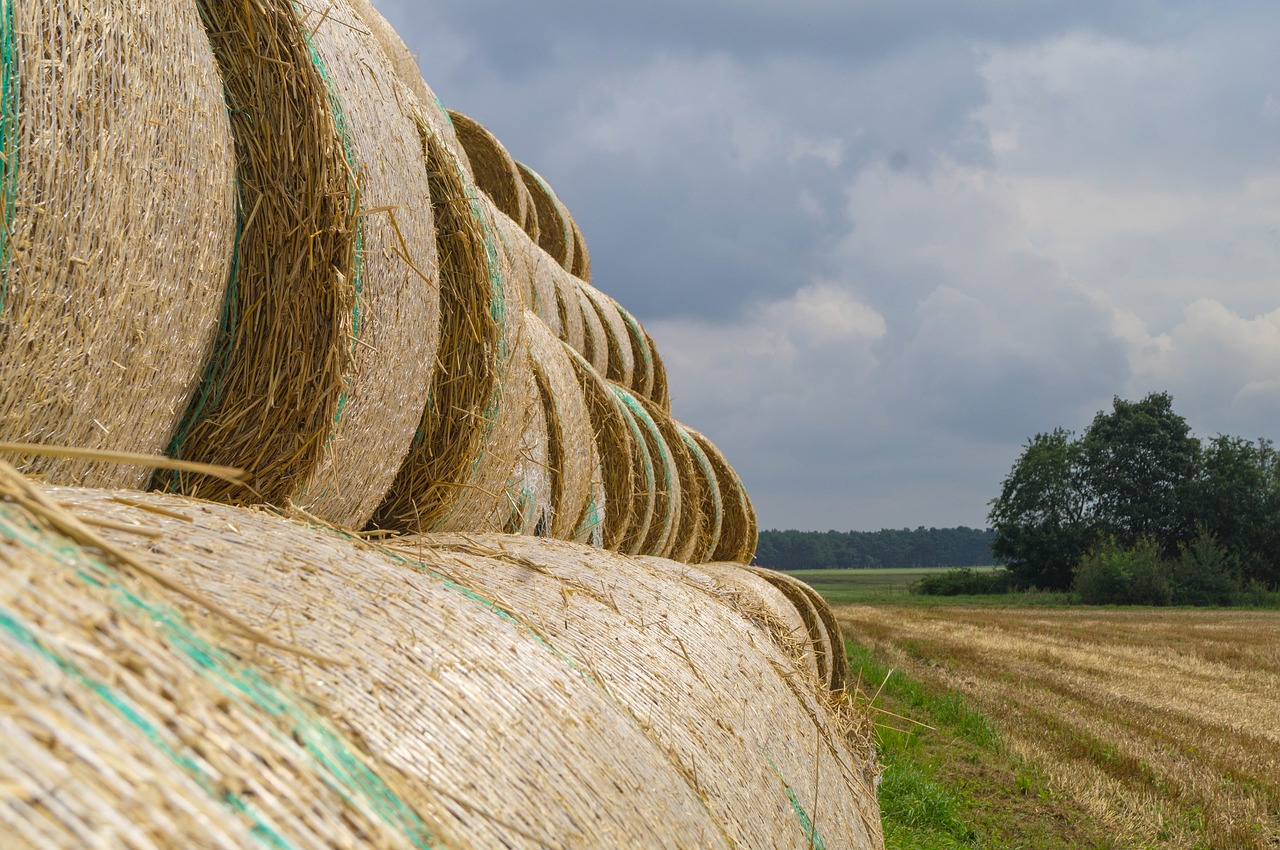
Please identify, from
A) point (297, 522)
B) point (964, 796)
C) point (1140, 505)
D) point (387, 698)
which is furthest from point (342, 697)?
point (1140, 505)

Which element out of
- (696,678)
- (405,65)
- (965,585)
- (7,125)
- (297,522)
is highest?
(405,65)

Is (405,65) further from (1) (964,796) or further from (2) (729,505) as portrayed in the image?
(1) (964,796)

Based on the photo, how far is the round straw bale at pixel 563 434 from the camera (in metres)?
4.14

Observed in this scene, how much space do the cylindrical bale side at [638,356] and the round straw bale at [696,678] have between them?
5495 mm

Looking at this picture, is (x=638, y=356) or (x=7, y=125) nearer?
(x=7, y=125)

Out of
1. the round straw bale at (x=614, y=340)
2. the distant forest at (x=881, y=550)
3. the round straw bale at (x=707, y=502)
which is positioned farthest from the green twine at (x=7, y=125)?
the distant forest at (x=881, y=550)

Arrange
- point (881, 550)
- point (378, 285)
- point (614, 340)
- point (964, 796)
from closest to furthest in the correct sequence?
1. point (378, 285)
2. point (964, 796)
3. point (614, 340)
4. point (881, 550)

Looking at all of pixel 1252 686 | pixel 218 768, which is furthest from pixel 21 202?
pixel 1252 686

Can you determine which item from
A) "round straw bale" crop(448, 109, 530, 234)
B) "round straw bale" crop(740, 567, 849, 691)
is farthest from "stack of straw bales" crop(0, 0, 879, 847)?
"round straw bale" crop(448, 109, 530, 234)

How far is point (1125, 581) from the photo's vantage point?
35.5 m

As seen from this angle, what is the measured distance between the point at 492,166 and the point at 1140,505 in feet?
148

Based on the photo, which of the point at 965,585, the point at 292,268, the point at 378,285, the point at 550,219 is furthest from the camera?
the point at 965,585

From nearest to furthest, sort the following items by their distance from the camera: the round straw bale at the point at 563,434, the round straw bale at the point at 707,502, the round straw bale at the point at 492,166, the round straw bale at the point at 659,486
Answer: the round straw bale at the point at 563,434
the round straw bale at the point at 659,486
the round straw bale at the point at 492,166
the round straw bale at the point at 707,502

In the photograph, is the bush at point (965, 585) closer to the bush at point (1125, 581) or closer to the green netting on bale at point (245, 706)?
the bush at point (1125, 581)
